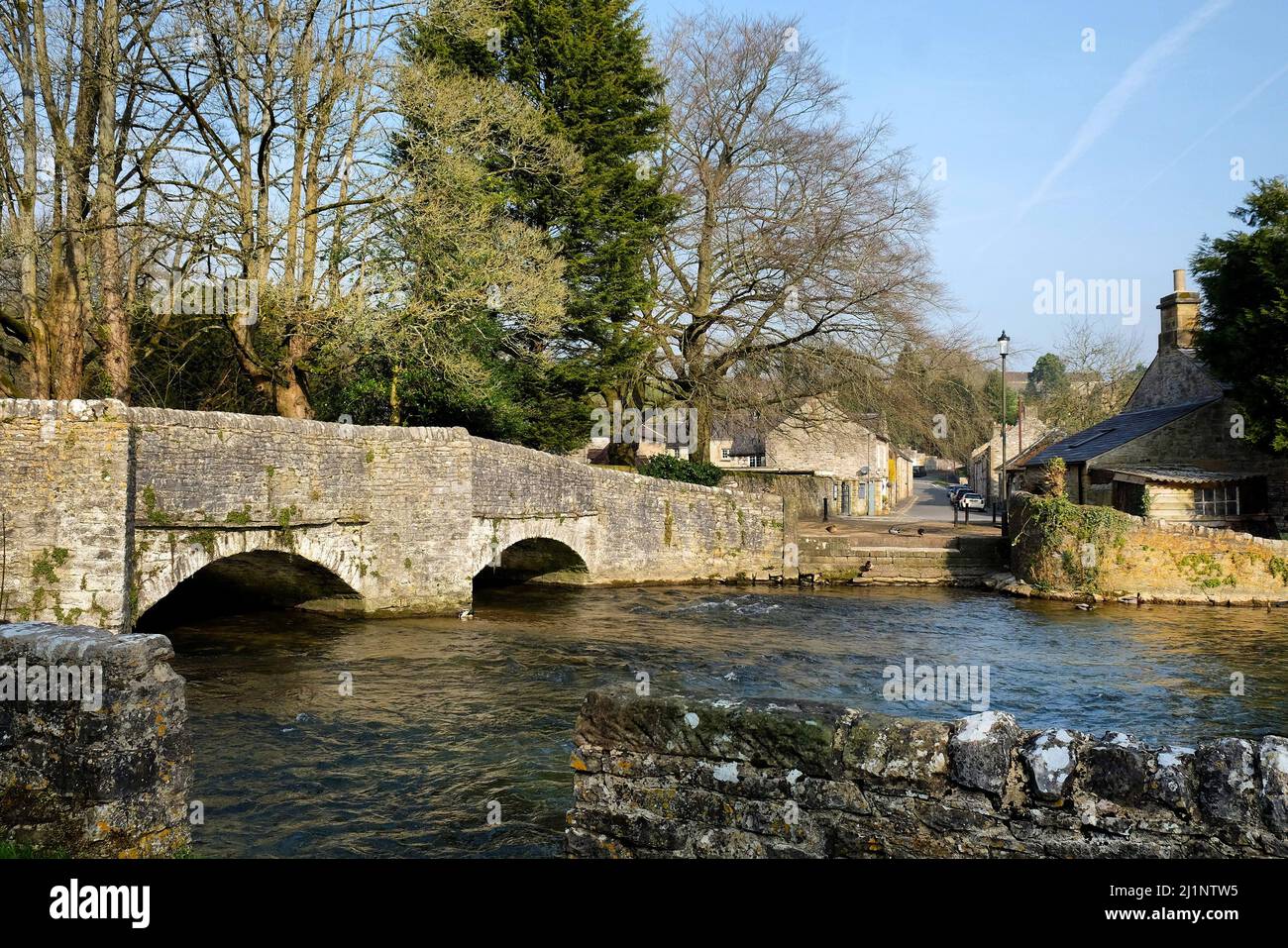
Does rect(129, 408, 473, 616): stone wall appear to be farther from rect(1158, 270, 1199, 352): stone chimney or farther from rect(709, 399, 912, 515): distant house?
rect(1158, 270, 1199, 352): stone chimney

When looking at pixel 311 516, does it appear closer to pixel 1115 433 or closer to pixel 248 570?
pixel 248 570

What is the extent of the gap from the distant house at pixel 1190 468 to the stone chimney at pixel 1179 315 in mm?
1511

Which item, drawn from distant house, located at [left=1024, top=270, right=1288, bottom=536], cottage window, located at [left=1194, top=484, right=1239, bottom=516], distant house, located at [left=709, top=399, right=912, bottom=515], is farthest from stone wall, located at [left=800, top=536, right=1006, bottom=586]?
cottage window, located at [left=1194, top=484, right=1239, bottom=516]

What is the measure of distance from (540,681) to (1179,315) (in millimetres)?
28156

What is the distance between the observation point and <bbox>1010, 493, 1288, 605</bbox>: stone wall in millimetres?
21594

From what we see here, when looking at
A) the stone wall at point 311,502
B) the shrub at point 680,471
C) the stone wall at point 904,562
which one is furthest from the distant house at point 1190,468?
the stone wall at point 311,502

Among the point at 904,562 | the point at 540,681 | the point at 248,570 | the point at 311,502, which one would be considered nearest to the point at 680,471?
the point at 904,562

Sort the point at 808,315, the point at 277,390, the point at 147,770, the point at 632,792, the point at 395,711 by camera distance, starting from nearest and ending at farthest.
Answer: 1. the point at 632,792
2. the point at 147,770
3. the point at 395,711
4. the point at 277,390
5. the point at 808,315

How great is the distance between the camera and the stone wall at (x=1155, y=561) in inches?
850

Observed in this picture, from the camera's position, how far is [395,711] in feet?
37.4

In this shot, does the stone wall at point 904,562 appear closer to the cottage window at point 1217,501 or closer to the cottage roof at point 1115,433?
the cottage roof at point 1115,433

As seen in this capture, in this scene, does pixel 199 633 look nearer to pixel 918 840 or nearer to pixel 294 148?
pixel 294 148
